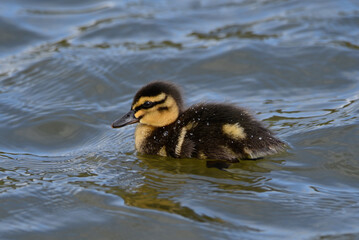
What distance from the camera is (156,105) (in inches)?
194

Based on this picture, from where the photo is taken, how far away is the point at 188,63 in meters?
7.17

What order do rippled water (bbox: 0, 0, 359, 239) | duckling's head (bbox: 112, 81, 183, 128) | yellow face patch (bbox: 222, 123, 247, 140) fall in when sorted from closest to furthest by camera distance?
1. rippled water (bbox: 0, 0, 359, 239)
2. yellow face patch (bbox: 222, 123, 247, 140)
3. duckling's head (bbox: 112, 81, 183, 128)

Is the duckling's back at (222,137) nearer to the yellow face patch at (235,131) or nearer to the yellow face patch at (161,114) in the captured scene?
the yellow face patch at (235,131)

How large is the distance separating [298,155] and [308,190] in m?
0.59

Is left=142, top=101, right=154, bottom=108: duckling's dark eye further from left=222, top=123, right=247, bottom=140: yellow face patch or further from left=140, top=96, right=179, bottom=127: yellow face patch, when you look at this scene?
left=222, top=123, right=247, bottom=140: yellow face patch

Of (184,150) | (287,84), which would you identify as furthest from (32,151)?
(287,84)

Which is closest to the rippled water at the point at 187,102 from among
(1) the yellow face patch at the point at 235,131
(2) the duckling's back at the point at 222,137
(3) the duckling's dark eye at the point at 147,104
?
(2) the duckling's back at the point at 222,137

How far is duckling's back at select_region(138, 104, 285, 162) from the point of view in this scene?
4.60 metres

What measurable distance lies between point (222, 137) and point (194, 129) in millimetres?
229

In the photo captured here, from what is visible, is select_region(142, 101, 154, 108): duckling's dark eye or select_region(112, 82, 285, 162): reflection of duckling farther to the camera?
select_region(142, 101, 154, 108): duckling's dark eye

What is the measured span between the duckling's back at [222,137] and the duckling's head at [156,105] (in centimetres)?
21

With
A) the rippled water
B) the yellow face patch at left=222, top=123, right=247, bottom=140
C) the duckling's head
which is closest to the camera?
the rippled water

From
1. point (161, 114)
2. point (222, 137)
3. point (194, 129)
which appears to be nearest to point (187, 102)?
point (161, 114)

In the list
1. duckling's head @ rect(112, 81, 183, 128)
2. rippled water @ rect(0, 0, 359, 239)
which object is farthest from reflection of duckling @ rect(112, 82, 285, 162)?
rippled water @ rect(0, 0, 359, 239)
